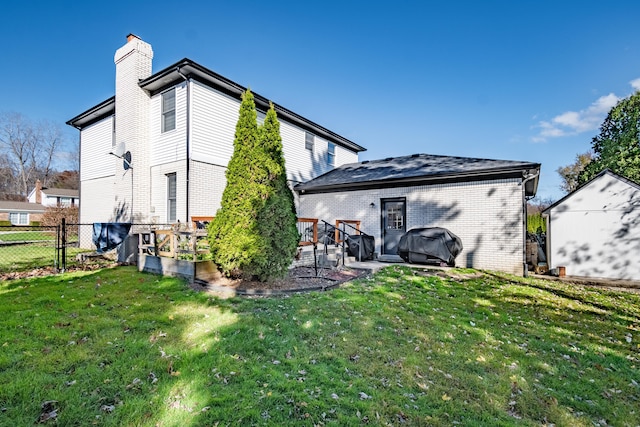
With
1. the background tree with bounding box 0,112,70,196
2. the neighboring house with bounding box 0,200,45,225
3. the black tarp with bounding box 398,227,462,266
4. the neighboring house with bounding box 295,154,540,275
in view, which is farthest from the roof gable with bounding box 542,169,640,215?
the background tree with bounding box 0,112,70,196

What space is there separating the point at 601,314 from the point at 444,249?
4022 mm

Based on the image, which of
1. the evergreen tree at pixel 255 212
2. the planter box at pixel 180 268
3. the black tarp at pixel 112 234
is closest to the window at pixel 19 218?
the black tarp at pixel 112 234

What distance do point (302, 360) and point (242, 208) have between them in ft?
10.9

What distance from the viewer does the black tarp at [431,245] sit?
9391mm

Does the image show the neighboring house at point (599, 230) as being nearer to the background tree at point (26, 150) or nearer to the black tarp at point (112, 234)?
the black tarp at point (112, 234)

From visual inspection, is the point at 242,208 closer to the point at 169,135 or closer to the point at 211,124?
the point at 211,124

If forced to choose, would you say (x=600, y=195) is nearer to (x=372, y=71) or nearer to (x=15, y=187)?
(x=372, y=71)

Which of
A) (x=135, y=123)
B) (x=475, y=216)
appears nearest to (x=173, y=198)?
(x=135, y=123)

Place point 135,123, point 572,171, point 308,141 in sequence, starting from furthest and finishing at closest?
point 572,171
point 308,141
point 135,123

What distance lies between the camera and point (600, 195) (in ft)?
31.6

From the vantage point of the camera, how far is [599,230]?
9.65 m

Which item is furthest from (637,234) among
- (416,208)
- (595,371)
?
(595,371)

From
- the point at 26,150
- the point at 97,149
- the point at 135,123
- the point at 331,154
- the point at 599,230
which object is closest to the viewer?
the point at 599,230

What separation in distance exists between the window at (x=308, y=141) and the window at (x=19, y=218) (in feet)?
135
